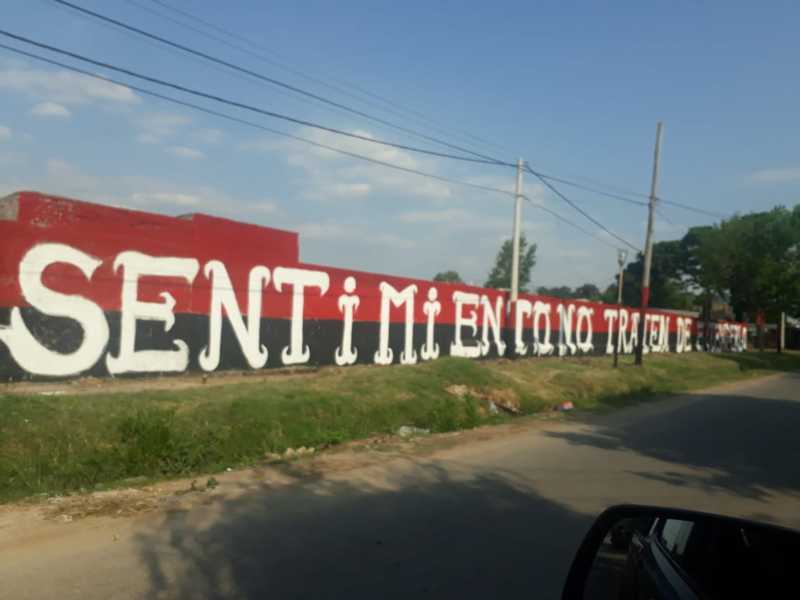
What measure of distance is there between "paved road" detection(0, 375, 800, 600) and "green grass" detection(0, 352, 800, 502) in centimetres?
142

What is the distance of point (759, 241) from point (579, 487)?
44.3 metres

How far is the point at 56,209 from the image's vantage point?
12672 millimetres

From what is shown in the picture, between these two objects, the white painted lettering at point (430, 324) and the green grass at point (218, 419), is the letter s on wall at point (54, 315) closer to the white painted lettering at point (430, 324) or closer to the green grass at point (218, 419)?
the green grass at point (218, 419)

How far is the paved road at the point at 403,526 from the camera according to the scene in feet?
16.3

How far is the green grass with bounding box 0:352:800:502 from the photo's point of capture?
8500 mm

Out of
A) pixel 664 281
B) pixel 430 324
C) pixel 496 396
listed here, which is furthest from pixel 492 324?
pixel 664 281

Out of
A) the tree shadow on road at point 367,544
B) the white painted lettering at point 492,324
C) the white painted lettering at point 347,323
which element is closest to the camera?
the tree shadow on road at point 367,544

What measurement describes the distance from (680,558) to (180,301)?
13764 millimetres

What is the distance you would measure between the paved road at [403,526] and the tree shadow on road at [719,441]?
0.06 metres

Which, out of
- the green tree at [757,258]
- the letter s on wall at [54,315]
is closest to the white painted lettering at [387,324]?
the letter s on wall at [54,315]

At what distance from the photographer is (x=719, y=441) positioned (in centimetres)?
1240

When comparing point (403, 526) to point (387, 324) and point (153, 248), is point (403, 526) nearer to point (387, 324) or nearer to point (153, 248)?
point (153, 248)

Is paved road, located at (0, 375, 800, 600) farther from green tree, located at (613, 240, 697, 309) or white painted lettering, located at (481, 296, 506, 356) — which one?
green tree, located at (613, 240, 697, 309)

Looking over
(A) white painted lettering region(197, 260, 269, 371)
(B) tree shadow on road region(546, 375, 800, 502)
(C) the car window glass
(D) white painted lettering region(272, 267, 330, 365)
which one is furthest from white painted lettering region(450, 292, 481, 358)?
(C) the car window glass
